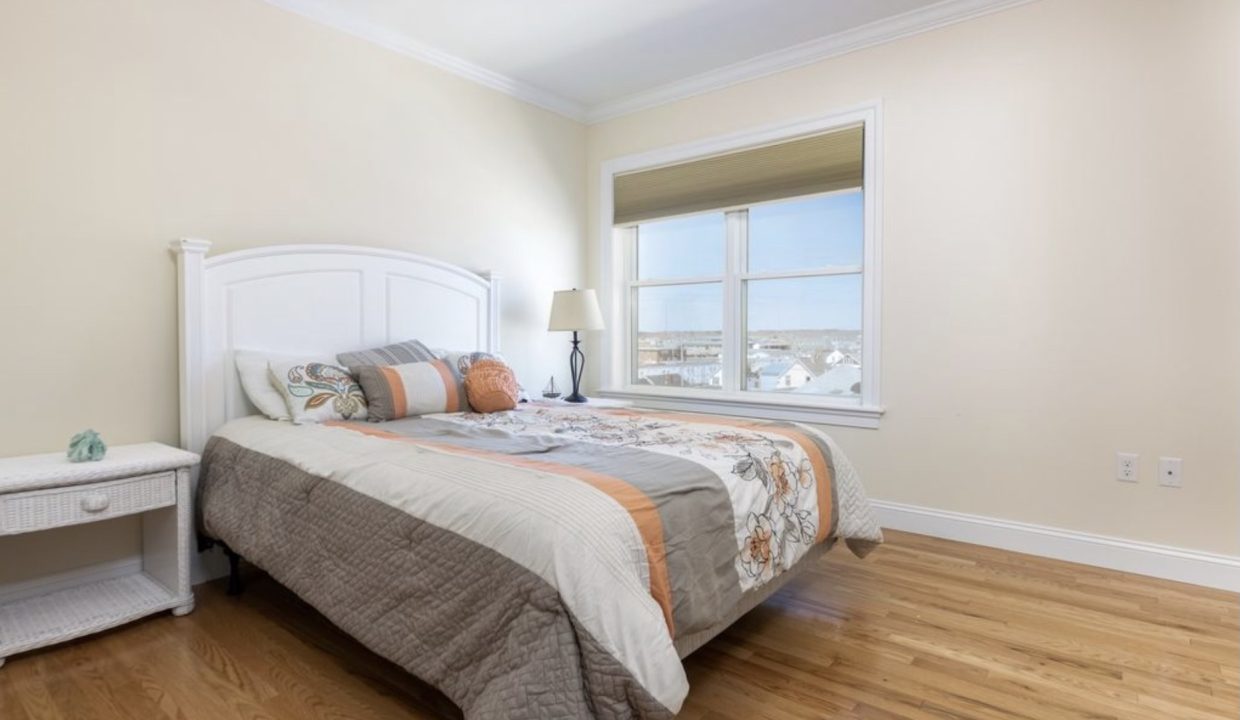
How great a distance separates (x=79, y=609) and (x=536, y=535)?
6.21 feet

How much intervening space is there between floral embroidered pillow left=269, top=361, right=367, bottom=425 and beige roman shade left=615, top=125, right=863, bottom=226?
2.29m

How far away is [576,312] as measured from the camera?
3.91m

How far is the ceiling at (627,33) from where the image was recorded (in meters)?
3.04

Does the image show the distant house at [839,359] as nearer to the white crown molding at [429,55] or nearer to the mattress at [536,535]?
the mattress at [536,535]

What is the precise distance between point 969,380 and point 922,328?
33 centimetres

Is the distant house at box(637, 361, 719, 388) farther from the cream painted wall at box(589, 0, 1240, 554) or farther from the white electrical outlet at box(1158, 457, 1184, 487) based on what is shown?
the white electrical outlet at box(1158, 457, 1184, 487)

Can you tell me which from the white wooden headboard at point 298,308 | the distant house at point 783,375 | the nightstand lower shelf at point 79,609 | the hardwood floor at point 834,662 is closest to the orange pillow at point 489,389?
the white wooden headboard at point 298,308

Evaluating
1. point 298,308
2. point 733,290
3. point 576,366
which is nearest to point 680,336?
point 733,290

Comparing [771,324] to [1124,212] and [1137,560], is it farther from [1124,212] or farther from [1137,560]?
[1137,560]

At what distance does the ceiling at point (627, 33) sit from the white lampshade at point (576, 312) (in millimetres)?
1308

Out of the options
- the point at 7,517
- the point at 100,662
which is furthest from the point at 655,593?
the point at 7,517

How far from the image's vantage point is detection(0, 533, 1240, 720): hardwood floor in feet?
5.61

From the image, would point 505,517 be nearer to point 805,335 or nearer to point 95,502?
point 95,502

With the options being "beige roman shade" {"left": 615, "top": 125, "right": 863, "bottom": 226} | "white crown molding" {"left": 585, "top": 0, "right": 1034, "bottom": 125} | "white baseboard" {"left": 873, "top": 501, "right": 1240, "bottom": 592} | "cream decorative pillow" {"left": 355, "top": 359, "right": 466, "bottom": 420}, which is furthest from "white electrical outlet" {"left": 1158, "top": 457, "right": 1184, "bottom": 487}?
"cream decorative pillow" {"left": 355, "top": 359, "right": 466, "bottom": 420}
